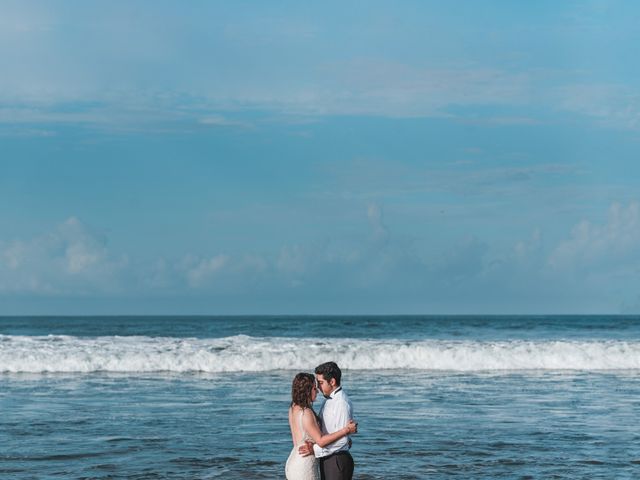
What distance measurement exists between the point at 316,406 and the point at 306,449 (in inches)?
382

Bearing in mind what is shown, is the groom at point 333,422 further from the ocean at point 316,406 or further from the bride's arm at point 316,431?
the ocean at point 316,406

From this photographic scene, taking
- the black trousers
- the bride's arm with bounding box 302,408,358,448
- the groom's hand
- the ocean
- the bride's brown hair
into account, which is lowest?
the ocean

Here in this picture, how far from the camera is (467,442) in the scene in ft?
44.4

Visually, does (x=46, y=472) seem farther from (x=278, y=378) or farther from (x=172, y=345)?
(x=172, y=345)

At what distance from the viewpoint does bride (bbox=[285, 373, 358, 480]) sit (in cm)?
781

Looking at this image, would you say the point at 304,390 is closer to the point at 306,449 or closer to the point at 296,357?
the point at 306,449

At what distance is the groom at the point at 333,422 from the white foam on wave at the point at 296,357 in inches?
745

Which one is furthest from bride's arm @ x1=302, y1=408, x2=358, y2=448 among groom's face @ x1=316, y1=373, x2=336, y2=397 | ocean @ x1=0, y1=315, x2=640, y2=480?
ocean @ x1=0, y1=315, x2=640, y2=480

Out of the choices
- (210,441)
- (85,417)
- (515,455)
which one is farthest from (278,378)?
(515,455)

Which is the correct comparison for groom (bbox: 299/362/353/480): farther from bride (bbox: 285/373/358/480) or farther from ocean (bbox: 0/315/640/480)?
ocean (bbox: 0/315/640/480)

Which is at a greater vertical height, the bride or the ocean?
the bride

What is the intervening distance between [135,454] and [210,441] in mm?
1459

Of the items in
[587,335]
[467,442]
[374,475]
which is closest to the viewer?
[374,475]

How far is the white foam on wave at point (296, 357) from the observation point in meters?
26.4
